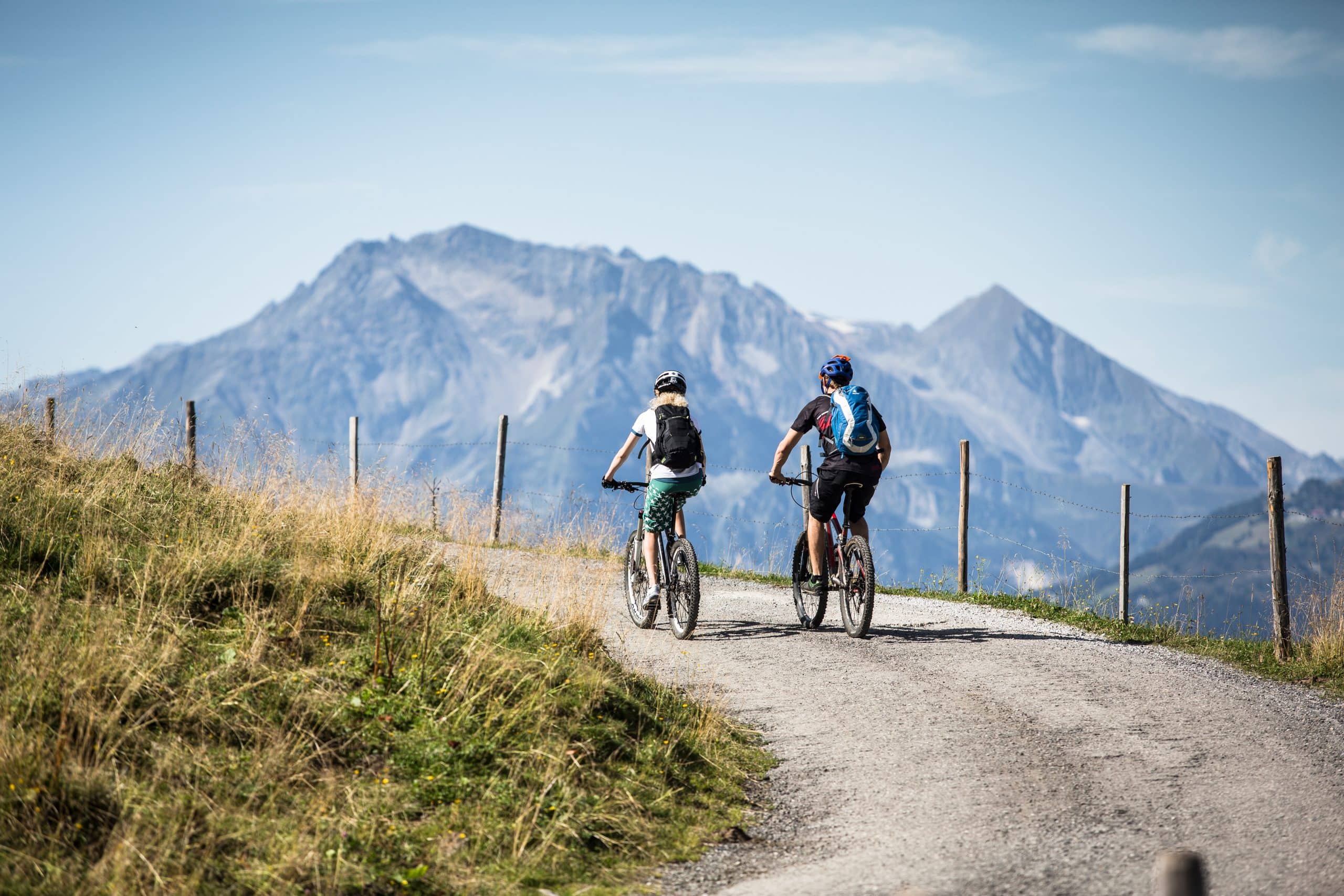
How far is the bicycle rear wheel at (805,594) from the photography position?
10484 millimetres

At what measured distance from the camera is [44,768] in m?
4.67

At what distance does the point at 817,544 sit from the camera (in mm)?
10133

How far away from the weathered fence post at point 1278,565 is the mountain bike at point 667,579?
4929mm

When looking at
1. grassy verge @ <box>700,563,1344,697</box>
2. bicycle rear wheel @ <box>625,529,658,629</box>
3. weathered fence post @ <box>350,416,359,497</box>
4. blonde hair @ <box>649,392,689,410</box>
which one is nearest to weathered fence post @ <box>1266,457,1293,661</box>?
grassy verge @ <box>700,563,1344,697</box>

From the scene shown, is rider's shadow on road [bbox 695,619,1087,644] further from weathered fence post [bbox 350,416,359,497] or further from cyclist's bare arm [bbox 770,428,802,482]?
weathered fence post [bbox 350,416,359,497]

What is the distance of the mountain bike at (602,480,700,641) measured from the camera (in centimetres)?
948

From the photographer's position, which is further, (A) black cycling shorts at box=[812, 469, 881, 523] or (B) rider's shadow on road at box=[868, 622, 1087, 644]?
(B) rider's shadow on road at box=[868, 622, 1087, 644]

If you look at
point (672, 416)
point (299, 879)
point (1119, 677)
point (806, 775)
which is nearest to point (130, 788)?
point (299, 879)

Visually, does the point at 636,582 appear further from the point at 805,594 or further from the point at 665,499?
the point at 805,594

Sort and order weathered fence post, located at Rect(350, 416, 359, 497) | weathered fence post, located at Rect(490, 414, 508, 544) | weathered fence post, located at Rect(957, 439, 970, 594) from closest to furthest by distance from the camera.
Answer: weathered fence post, located at Rect(957, 439, 970, 594) → weathered fence post, located at Rect(490, 414, 508, 544) → weathered fence post, located at Rect(350, 416, 359, 497)

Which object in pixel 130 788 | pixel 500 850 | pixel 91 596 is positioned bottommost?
pixel 500 850

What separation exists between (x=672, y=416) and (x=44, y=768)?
5914 millimetres

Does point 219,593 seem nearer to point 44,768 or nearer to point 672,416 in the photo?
point 44,768

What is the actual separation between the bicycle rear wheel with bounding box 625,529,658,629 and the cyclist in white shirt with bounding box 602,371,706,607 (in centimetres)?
30
